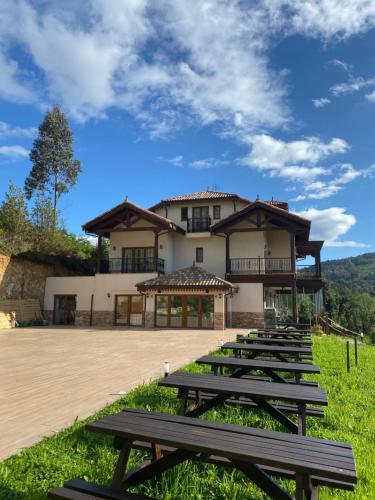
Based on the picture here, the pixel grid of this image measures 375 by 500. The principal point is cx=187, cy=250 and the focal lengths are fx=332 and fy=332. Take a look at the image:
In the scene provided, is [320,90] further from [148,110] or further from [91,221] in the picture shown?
[91,221]

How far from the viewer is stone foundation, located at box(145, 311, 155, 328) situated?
63.4 ft

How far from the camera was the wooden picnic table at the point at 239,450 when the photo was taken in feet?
6.13

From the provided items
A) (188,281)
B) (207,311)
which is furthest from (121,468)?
(207,311)

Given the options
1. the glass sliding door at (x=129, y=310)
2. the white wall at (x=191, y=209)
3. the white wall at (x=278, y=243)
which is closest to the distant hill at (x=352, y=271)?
the white wall at (x=278, y=243)

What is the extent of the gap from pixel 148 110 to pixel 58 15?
444cm

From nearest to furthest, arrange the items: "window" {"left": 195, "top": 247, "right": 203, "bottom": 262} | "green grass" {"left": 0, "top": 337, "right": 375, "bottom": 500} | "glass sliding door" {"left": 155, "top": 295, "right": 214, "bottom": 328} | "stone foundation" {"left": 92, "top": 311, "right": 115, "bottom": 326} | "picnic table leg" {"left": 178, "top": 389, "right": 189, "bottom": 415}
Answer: "green grass" {"left": 0, "top": 337, "right": 375, "bottom": 500} < "picnic table leg" {"left": 178, "top": 389, "right": 189, "bottom": 415} < "glass sliding door" {"left": 155, "top": 295, "right": 214, "bottom": 328} < "stone foundation" {"left": 92, "top": 311, "right": 115, "bottom": 326} < "window" {"left": 195, "top": 247, "right": 203, "bottom": 262}

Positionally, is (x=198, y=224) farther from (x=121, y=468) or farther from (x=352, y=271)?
(x=352, y=271)

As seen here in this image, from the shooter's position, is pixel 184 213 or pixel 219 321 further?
pixel 184 213

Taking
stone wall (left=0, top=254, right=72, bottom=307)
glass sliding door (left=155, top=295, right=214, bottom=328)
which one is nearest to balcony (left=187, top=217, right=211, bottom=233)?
glass sliding door (left=155, top=295, right=214, bottom=328)

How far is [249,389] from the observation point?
324cm

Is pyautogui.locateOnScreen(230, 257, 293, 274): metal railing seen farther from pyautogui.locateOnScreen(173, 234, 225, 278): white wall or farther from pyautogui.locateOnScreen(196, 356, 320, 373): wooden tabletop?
pyautogui.locateOnScreen(196, 356, 320, 373): wooden tabletop

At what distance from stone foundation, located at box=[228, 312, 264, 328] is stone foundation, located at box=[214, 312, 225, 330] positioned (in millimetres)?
1799

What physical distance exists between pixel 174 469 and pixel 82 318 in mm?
19477

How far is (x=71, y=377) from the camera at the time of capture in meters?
6.28
